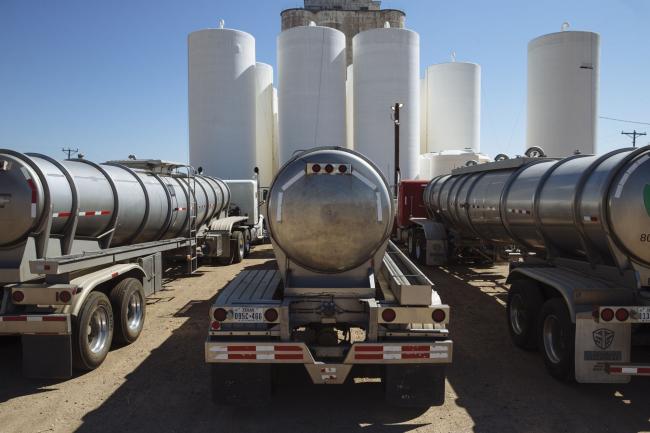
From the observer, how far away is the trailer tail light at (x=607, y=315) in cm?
539

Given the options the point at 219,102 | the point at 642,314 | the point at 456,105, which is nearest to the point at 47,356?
the point at 642,314

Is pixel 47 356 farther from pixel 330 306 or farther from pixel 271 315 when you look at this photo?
pixel 330 306

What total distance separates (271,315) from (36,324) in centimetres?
303

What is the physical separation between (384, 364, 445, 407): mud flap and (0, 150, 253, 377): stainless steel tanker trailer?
155 inches

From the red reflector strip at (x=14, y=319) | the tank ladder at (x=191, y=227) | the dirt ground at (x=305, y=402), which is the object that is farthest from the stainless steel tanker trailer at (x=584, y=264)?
the tank ladder at (x=191, y=227)

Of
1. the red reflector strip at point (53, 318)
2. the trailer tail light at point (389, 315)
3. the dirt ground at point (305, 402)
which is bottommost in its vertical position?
the dirt ground at point (305, 402)

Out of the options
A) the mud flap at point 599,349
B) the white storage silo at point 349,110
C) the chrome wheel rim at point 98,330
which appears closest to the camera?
the mud flap at point 599,349

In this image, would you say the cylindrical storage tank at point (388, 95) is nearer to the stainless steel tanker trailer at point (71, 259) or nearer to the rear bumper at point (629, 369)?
the stainless steel tanker trailer at point (71, 259)

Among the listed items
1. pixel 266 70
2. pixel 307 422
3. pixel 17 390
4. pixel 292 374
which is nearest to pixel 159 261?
pixel 17 390

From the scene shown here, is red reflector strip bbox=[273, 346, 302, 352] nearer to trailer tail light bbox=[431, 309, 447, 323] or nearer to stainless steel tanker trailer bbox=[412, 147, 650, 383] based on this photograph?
trailer tail light bbox=[431, 309, 447, 323]

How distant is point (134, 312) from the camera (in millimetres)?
7953

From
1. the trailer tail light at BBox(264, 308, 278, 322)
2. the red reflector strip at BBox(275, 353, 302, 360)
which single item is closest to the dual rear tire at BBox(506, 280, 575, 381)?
the red reflector strip at BBox(275, 353, 302, 360)

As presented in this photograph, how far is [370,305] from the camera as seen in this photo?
203 inches

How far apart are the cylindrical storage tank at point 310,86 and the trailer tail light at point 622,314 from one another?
→ 22235mm
